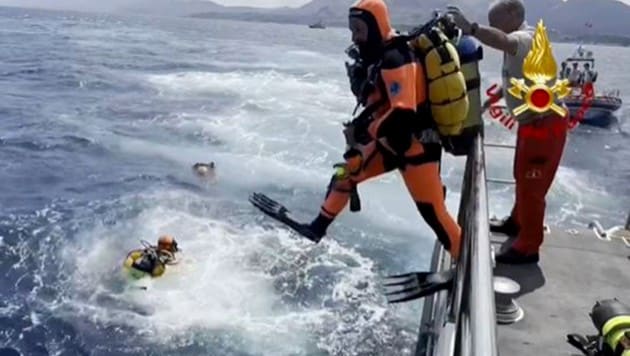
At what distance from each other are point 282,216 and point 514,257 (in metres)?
1.76

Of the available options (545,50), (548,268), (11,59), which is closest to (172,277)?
(548,268)

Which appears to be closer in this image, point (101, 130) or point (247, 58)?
point (101, 130)

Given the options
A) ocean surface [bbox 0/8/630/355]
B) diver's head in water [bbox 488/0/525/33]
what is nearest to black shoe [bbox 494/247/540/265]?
diver's head in water [bbox 488/0/525/33]

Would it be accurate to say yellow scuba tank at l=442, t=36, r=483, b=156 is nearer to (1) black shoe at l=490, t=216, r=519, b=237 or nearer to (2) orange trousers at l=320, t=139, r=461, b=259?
(2) orange trousers at l=320, t=139, r=461, b=259

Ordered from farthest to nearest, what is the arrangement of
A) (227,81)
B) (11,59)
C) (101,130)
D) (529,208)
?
(11,59), (227,81), (101,130), (529,208)

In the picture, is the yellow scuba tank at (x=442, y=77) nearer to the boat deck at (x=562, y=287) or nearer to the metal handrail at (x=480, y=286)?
the metal handrail at (x=480, y=286)

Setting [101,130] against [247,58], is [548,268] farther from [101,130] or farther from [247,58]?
[247,58]

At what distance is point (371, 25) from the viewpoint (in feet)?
13.0

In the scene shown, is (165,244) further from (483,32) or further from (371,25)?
(483,32)

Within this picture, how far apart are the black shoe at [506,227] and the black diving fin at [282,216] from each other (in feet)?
5.22

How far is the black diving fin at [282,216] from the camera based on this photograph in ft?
15.4

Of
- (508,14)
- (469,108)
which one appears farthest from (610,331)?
(508,14)

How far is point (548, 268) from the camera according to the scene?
4.60 meters

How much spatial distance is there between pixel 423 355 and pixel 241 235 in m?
11.6
